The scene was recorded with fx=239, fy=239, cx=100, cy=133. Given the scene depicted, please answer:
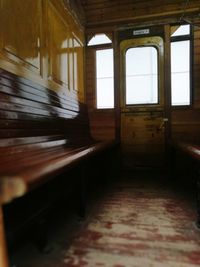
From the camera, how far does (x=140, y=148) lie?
4.33 meters

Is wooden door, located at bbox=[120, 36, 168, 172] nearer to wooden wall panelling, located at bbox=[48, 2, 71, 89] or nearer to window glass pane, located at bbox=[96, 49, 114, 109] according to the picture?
window glass pane, located at bbox=[96, 49, 114, 109]

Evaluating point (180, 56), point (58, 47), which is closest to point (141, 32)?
point (180, 56)

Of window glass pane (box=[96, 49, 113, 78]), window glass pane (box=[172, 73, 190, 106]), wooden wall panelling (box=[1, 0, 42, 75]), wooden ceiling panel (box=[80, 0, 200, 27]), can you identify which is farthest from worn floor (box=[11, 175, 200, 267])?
wooden ceiling panel (box=[80, 0, 200, 27])

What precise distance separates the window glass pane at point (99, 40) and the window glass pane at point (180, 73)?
118 centimetres

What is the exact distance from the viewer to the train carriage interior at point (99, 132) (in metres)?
1.59

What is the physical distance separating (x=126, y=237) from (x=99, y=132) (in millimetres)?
2733

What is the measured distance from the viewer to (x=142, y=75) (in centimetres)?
430

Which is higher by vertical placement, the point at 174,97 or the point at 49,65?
the point at 49,65

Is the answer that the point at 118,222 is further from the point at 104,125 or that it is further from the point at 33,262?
the point at 104,125

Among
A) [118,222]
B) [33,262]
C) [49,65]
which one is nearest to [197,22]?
[49,65]

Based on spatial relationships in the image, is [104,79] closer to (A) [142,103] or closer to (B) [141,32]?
(A) [142,103]

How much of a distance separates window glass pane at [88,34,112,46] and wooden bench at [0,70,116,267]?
1.68m

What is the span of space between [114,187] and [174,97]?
1931 millimetres

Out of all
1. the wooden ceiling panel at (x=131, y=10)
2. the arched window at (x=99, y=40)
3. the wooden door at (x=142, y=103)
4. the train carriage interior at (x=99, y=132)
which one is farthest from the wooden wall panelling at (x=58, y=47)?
the wooden door at (x=142, y=103)
